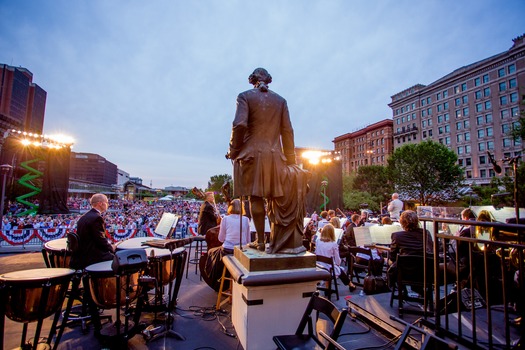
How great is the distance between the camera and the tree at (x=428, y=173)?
36531 millimetres

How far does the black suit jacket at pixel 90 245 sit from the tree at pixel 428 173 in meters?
40.3

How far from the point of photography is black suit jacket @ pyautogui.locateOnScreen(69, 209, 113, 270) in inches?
154

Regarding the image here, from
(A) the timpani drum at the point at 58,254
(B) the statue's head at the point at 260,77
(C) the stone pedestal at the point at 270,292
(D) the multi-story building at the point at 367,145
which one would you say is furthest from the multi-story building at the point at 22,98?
(D) the multi-story building at the point at 367,145

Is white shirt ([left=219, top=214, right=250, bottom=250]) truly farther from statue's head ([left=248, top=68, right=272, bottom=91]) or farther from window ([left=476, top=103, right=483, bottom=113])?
window ([left=476, top=103, right=483, bottom=113])

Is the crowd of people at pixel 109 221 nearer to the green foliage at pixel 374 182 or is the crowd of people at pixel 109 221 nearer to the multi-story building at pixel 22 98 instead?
Answer: the green foliage at pixel 374 182

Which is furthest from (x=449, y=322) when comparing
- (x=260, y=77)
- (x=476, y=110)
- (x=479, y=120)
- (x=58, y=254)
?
(x=476, y=110)

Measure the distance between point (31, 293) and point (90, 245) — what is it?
122 cm

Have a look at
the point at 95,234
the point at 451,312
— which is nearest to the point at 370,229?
the point at 451,312

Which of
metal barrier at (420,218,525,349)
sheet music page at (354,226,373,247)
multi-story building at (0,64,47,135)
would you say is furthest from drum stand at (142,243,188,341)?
multi-story building at (0,64,47,135)

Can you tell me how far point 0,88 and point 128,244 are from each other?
74.8m

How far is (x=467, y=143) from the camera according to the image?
169 ft

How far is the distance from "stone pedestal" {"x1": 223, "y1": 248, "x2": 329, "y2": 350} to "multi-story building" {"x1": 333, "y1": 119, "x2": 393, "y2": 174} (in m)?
67.2

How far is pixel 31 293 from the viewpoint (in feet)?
9.09

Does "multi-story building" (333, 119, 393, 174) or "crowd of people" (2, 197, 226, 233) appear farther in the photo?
"multi-story building" (333, 119, 393, 174)
